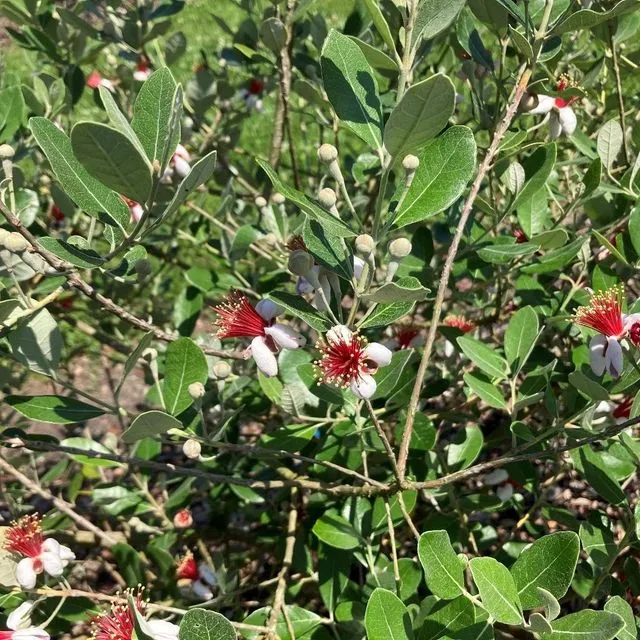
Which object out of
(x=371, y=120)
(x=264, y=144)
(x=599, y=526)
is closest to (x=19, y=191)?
(x=371, y=120)

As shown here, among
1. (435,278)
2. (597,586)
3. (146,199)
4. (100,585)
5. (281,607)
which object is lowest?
(100,585)

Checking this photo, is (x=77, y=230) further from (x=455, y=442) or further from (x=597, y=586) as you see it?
(x=597, y=586)

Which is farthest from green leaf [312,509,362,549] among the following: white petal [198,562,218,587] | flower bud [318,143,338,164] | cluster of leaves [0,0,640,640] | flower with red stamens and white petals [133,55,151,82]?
flower with red stamens and white petals [133,55,151,82]

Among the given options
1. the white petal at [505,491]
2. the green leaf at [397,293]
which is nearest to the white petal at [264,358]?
the green leaf at [397,293]

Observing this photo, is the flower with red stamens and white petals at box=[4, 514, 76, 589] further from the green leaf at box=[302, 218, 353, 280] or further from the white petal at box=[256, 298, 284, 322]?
the green leaf at box=[302, 218, 353, 280]

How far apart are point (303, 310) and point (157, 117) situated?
0.29 metres

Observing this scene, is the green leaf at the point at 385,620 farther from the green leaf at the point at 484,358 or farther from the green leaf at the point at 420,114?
the green leaf at the point at 420,114

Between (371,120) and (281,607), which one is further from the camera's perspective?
(281,607)

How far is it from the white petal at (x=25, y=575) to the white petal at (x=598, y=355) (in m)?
0.89

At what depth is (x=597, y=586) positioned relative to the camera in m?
1.16

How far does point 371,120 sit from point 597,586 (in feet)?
2.69

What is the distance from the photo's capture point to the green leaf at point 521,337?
1.19 m

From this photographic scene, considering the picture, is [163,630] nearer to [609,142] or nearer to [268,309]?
[268,309]

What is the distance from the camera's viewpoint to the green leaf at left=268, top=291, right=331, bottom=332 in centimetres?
86
